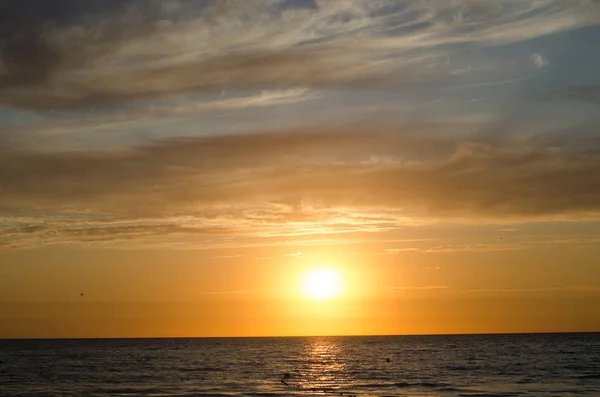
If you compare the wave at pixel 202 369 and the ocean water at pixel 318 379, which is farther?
the wave at pixel 202 369

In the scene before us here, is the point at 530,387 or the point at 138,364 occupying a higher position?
the point at 138,364

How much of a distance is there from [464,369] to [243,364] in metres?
37.8

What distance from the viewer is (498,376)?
8931 cm

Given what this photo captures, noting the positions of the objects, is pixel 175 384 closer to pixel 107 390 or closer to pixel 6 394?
pixel 107 390

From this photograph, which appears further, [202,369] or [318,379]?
[202,369]

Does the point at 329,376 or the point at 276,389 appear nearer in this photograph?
the point at 276,389

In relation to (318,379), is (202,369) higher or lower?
higher

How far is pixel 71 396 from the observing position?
71.8 metres

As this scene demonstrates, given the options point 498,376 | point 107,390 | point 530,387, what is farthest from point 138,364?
point 530,387

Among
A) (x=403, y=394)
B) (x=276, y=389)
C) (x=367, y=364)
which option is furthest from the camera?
(x=367, y=364)

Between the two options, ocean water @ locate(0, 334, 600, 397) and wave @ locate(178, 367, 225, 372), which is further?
wave @ locate(178, 367, 225, 372)

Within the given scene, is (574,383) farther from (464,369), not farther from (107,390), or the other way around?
(107,390)

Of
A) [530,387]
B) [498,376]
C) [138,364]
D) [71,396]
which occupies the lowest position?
[71,396]

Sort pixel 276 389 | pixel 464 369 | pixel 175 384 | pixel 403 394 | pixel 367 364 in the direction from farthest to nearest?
pixel 367 364 < pixel 464 369 < pixel 175 384 < pixel 276 389 < pixel 403 394
